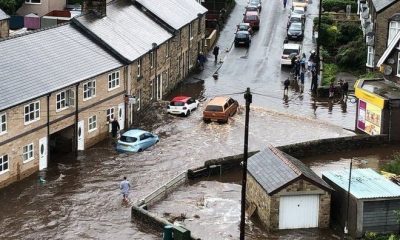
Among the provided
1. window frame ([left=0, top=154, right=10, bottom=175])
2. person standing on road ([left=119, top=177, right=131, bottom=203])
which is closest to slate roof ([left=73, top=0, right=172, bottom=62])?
window frame ([left=0, top=154, right=10, bottom=175])

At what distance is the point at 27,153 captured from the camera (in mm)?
49406

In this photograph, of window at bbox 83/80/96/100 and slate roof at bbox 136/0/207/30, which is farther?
slate roof at bbox 136/0/207/30

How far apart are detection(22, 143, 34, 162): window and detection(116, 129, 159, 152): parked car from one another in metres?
6.92

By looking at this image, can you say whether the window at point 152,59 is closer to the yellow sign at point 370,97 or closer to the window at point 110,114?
the window at point 110,114

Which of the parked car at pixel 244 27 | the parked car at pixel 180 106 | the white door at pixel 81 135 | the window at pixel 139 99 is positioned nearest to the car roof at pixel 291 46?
the parked car at pixel 244 27

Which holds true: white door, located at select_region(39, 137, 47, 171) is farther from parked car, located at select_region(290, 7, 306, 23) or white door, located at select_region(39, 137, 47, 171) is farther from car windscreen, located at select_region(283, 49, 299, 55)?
parked car, located at select_region(290, 7, 306, 23)

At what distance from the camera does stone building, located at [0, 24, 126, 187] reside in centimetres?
4812

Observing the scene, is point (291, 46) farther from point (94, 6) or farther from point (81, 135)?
point (81, 135)

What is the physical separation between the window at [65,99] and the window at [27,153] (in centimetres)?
375

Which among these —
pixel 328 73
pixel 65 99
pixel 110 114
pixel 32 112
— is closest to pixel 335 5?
pixel 328 73

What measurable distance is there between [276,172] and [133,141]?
14308mm

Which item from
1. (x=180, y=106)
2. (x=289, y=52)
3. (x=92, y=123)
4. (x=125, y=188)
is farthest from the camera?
(x=289, y=52)

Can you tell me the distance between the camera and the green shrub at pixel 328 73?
7374 centimetres

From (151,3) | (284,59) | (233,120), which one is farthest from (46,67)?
(284,59)
